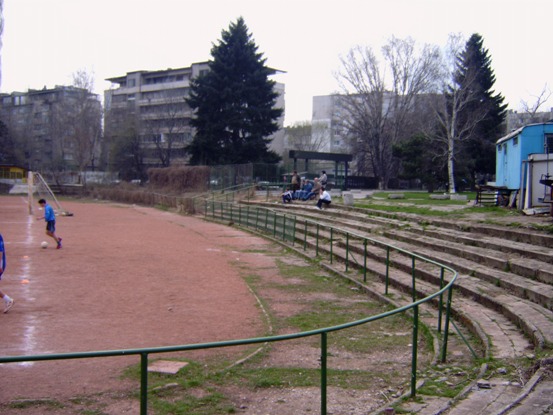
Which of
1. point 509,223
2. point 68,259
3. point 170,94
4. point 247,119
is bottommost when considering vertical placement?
point 68,259

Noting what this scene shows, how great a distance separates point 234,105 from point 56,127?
47.0 m

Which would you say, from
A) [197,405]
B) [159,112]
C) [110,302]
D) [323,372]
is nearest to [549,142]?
[110,302]

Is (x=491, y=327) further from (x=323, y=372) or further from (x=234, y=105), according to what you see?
(x=234, y=105)

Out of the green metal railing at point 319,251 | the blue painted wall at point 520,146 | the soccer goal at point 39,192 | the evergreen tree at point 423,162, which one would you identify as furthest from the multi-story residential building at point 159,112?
the blue painted wall at point 520,146

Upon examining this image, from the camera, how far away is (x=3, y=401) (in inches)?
259

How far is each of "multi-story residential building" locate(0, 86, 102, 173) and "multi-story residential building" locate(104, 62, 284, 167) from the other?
3249mm

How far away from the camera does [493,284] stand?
11133 millimetres

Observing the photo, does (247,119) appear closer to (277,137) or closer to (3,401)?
(277,137)

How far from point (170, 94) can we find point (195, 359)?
81214 millimetres

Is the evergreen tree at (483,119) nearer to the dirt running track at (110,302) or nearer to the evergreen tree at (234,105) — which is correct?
the evergreen tree at (234,105)

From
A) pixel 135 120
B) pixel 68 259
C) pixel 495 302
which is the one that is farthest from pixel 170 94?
pixel 495 302

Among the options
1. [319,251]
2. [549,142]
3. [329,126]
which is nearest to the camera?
[319,251]

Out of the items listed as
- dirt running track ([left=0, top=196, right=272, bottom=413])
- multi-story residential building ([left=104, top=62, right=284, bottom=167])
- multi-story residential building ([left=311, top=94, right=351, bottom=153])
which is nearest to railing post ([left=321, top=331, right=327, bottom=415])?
dirt running track ([left=0, top=196, right=272, bottom=413])

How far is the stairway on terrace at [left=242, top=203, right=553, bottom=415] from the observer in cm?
584
